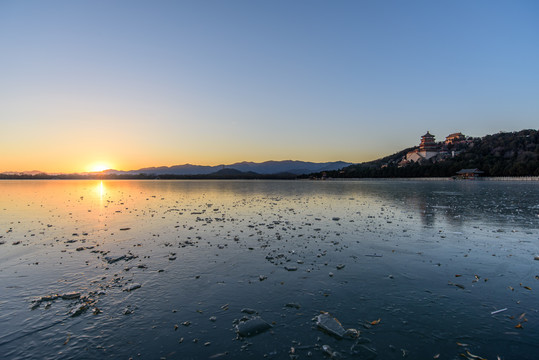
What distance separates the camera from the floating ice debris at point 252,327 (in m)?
7.42

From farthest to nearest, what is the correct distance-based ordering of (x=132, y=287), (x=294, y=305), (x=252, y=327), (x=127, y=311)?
(x=132, y=287) < (x=294, y=305) < (x=127, y=311) < (x=252, y=327)

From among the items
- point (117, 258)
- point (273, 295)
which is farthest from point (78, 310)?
point (273, 295)

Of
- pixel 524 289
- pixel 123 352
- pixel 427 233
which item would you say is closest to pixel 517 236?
pixel 427 233

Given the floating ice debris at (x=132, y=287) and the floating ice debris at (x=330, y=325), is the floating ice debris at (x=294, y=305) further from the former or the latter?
the floating ice debris at (x=132, y=287)

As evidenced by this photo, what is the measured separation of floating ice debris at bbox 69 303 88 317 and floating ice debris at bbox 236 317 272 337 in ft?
14.9

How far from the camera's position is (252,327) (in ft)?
24.9

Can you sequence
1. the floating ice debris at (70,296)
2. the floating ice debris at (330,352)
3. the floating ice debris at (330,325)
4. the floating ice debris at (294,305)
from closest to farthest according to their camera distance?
the floating ice debris at (330,352)
the floating ice debris at (330,325)
the floating ice debris at (294,305)
the floating ice debris at (70,296)

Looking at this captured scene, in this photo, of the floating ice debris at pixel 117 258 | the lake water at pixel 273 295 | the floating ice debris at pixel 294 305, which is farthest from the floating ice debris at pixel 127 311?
the floating ice debris at pixel 117 258

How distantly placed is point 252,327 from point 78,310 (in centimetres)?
502

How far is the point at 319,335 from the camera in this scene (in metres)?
7.28

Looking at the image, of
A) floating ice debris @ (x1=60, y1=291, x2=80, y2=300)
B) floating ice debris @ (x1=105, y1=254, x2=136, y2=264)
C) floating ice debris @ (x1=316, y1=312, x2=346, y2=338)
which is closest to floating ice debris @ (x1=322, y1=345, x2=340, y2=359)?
floating ice debris @ (x1=316, y1=312, x2=346, y2=338)

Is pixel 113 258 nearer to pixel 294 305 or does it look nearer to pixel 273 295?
pixel 273 295

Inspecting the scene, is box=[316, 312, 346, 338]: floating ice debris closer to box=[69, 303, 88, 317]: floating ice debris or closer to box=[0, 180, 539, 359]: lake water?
box=[0, 180, 539, 359]: lake water

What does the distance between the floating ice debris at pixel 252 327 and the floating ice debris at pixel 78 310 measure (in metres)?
4.54
